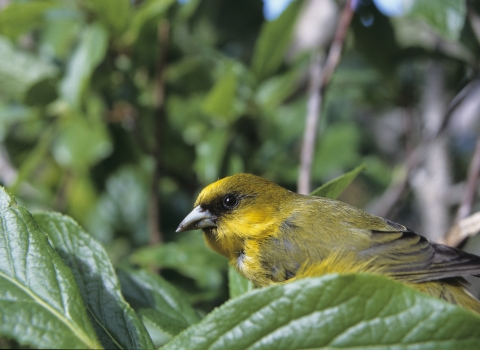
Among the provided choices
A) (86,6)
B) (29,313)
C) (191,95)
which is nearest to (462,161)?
(191,95)

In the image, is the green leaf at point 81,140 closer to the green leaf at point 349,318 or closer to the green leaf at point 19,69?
the green leaf at point 19,69

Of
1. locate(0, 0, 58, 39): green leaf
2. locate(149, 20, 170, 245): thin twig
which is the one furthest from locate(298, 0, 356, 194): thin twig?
locate(0, 0, 58, 39): green leaf

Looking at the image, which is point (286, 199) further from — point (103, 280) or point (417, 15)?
point (103, 280)

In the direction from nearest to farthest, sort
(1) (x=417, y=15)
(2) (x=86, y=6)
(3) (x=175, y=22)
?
(1) (x=417, y=15)
(2) (x=86, y=6)
(3) (x=175, y=22)

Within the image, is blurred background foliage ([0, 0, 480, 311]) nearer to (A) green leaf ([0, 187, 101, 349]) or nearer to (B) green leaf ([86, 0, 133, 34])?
(B) green leaf ([86, 0, 133, 34])

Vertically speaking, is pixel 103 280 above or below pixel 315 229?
below

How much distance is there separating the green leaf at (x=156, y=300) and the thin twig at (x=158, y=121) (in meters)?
0.97

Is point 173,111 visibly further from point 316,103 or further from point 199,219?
point 316,103

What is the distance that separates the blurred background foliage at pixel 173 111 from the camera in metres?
2.69

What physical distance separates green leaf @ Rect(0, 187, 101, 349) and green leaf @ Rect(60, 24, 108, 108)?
1.34 m

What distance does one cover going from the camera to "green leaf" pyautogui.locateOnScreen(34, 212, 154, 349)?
4.34 ft

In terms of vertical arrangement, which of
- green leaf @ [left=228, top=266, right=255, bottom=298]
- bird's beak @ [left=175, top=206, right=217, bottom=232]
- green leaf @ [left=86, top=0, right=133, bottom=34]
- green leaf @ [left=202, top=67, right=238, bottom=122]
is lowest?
green leaf @ [left=228, top=266, right=255, bottom=298]

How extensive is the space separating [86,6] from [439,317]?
2.40 m

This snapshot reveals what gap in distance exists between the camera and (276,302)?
1046 millimetres
